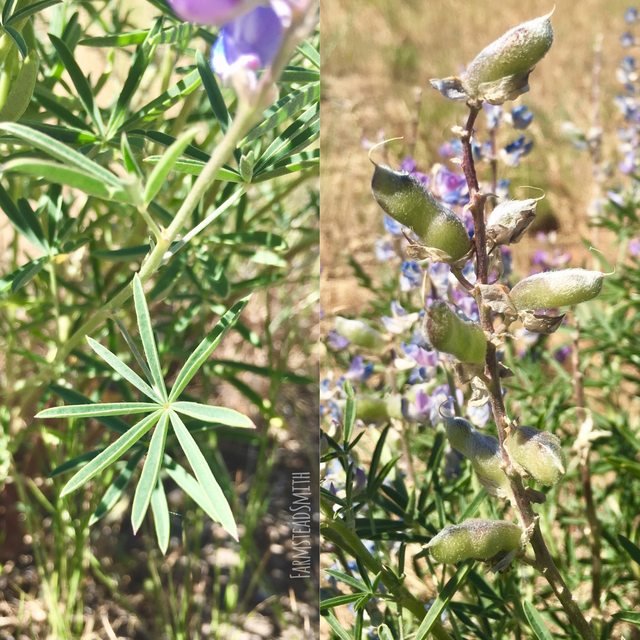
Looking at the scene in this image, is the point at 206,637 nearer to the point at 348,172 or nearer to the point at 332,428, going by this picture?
the point at 332,428

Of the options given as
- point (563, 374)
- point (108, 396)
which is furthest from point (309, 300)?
point (563, 374)

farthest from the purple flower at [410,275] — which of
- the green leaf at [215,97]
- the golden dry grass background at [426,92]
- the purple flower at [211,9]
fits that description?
the golden dry grass background at [426,92]

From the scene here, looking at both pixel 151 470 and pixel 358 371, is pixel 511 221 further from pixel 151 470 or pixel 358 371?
pixel 358 371

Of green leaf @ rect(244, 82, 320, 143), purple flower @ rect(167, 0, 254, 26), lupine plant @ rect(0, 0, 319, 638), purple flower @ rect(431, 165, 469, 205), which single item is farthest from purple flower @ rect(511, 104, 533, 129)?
purple flower @ rect(167, 0, 254, 26)

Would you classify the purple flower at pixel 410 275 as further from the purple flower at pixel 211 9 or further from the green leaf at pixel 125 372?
the purple flower at pixel 211 9

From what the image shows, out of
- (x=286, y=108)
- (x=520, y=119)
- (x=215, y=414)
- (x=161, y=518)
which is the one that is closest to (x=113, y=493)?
(x=161, y=518)

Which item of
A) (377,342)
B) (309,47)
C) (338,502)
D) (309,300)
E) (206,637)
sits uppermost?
(309,47)

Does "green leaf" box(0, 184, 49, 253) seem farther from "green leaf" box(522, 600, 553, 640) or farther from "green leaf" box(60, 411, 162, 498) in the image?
"green leaf" box(522, 600, 553, 640)
